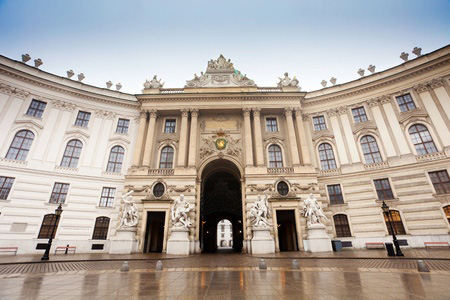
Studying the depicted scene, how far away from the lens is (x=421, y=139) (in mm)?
20469

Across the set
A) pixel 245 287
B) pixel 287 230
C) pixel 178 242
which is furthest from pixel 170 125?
pixel 245 287

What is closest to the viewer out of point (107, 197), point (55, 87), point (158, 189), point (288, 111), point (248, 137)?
point (158, 189)

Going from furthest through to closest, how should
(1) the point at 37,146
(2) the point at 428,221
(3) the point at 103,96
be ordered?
(3) the point at 103,96 < (1) the point at 37,146 < (2) the point at 428,221

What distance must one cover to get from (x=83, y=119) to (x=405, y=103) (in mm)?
36242

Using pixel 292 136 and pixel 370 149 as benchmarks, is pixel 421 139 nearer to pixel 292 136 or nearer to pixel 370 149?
pixel 370 149

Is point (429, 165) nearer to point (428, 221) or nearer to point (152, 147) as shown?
point (428, 221)

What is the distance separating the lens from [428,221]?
17953mm

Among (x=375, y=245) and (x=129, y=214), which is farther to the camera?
(x=375, y=245)

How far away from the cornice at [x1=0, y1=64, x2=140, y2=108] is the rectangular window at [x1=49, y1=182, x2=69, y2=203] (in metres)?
10.5

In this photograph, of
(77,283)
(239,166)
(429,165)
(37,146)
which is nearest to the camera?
(77,283)

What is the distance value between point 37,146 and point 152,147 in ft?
36.4

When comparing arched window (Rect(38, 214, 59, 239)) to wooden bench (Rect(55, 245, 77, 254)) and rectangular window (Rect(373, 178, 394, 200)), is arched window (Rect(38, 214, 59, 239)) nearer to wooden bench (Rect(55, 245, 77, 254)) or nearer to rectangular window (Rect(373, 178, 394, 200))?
wooden bench (Rect(55, 245, 77, 254))

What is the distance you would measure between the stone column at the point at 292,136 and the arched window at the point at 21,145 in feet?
89.4

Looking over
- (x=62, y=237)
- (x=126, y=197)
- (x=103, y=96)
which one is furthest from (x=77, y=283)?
(x=103, y=96)
